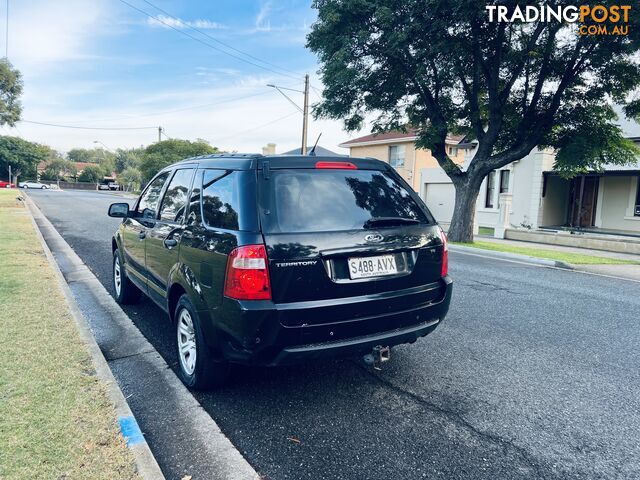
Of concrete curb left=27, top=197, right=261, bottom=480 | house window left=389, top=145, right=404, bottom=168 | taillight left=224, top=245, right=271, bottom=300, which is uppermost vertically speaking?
house window left=389, top=145, right=404, bottom=168

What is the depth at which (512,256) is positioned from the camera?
1295cm

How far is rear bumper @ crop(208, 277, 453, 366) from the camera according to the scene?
3.00 m

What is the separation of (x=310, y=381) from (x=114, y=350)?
6.75ft

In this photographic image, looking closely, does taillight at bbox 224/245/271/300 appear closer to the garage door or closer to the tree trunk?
the tree trunk

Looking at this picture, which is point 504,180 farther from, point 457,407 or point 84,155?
point 84,155

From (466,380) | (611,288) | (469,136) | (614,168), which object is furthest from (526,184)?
(466,380)

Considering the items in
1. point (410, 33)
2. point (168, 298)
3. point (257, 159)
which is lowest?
point (168, 298)

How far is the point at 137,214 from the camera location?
213 inches

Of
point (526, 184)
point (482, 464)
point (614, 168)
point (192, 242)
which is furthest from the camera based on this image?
point (526, 184)

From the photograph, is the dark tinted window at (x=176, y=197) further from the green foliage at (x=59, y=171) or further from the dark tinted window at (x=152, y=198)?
the green foliage at (x=59, y=171)

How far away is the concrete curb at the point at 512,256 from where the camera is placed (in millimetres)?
11545

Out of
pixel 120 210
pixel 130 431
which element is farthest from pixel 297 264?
pixel 120 210

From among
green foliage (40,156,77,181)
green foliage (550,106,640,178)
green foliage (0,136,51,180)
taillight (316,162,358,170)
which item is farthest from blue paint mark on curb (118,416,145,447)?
green foliage (40,156,77,181)

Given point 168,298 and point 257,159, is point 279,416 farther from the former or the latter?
point 257,159
